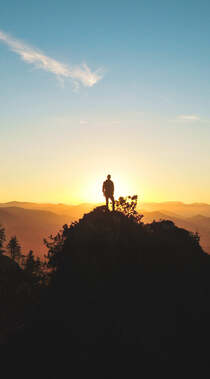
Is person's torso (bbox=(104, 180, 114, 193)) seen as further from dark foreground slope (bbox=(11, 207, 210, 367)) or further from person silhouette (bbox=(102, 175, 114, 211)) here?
dark foreground slope (bbox=(11, 207, 210, 367))

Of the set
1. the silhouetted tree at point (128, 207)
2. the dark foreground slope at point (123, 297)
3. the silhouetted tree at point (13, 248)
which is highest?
the silhouetted tree at point (128, 207)

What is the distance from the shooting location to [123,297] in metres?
18.1

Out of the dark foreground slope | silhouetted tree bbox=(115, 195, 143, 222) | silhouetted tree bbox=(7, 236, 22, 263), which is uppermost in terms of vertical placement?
silhouetted tree bbox=(115, 195, 143, 222)

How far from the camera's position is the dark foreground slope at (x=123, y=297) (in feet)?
52.6

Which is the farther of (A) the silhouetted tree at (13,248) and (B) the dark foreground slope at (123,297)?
(A) the silhouetted tree at (13,248)

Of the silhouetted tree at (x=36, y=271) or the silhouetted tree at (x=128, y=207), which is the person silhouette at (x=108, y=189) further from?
the silhouetted tree at (x=36, y=271)

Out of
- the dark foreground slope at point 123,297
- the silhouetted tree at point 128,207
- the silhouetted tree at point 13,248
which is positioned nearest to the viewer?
the dark foreground slope at point 123,297

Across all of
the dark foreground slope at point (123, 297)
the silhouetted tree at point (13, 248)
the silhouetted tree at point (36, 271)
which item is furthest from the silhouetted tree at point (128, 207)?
the silhouetted tree at point (13, 248)

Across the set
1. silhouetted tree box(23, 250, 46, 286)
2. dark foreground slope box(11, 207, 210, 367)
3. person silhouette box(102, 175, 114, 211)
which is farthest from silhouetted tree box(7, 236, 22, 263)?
dark foreground slope box(11, 207, 210, 367)

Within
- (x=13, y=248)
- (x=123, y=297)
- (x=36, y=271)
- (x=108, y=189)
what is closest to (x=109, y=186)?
(x=108, y=189)

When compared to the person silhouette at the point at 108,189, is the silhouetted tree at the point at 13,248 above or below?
below

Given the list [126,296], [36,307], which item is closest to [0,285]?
[36,307]

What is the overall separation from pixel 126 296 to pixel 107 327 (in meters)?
2.35

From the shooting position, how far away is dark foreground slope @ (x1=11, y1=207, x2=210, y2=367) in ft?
52.6
